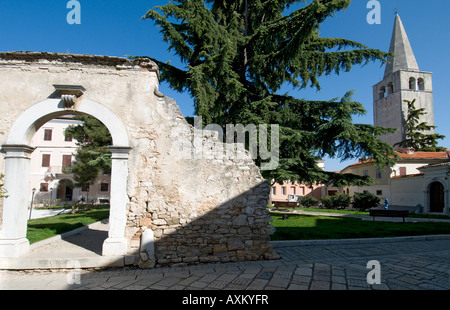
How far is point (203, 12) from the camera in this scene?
428 inches

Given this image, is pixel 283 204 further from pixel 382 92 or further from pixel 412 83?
pixel 382 92

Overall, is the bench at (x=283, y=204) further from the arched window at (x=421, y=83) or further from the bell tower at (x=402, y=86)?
the arched window at (x=421, y=83)

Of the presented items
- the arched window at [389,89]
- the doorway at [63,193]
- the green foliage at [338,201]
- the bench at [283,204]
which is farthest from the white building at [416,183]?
the doorway at [63,193]

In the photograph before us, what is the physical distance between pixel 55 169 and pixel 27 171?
25.9 metres

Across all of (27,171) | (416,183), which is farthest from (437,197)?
(27,171)

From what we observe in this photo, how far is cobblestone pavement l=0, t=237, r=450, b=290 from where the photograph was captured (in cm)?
434

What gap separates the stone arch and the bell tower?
42.4 meters

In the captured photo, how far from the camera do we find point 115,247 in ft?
17.4

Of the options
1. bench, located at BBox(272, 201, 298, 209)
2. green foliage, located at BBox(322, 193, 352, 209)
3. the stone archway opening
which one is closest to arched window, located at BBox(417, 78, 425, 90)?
the stone archway opening

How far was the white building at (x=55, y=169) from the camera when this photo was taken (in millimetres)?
27344

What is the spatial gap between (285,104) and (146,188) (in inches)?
328
